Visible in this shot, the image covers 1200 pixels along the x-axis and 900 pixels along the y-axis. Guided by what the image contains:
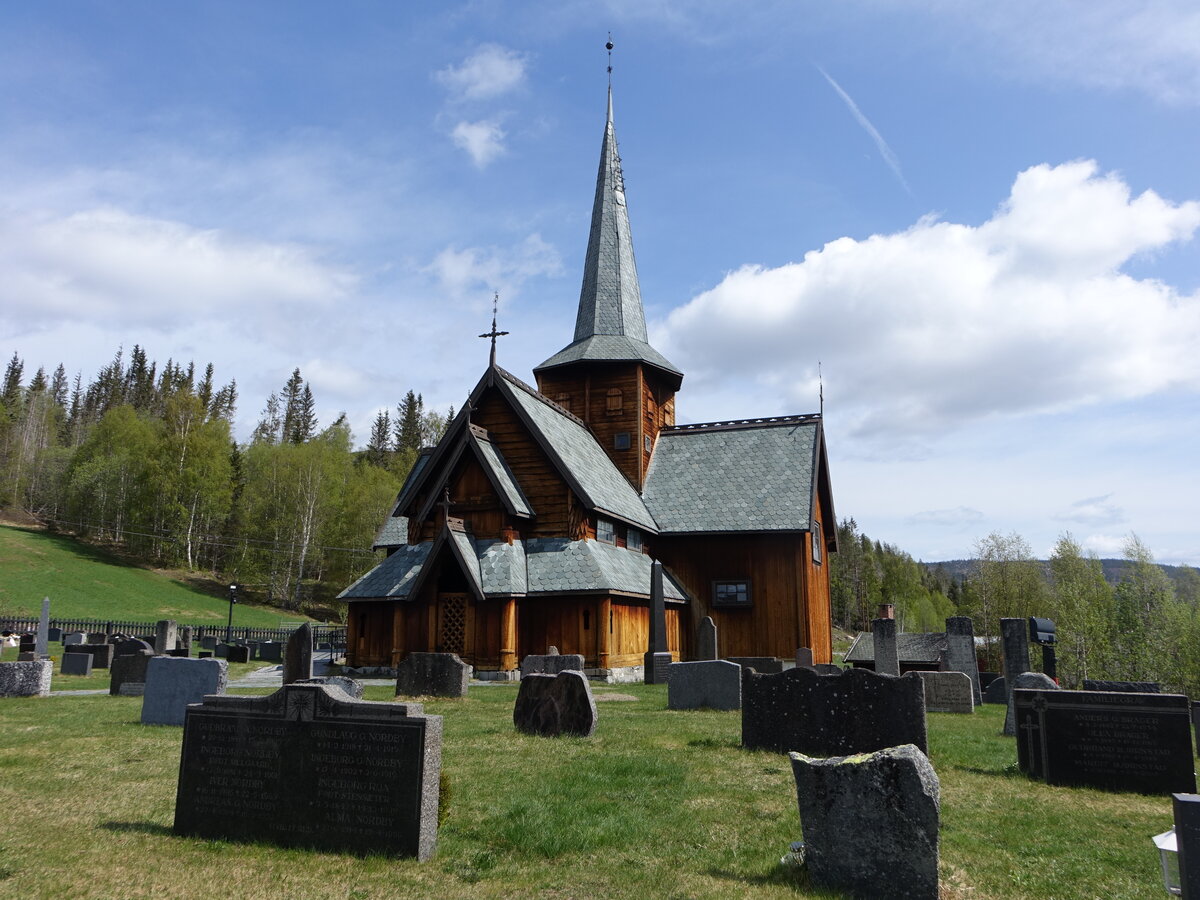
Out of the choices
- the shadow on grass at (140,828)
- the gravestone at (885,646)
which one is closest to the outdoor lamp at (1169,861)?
the shadow on grass at (140,828)

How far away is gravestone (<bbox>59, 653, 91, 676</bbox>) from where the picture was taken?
23219 millimetres

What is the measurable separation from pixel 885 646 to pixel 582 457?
11.6 meters

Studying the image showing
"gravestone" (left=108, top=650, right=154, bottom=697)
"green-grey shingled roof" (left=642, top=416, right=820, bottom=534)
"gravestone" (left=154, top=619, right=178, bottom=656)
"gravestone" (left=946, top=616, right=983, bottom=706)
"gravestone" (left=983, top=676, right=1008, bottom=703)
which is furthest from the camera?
"green-grey shingled roof" (left=642, top=416, right=820, bottom=534)

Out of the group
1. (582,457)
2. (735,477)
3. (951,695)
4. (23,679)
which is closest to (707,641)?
(951,695)

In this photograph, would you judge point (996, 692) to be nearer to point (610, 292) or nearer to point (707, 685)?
point (707, 685)

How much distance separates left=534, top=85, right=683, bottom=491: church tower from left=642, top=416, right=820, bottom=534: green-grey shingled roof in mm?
1146

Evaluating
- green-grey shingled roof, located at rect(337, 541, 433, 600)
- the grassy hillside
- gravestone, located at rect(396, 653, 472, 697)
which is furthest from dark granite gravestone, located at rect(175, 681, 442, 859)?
the grassy hillside

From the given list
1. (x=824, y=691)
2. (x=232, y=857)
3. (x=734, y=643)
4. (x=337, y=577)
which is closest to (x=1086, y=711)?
(x=824, y=691)

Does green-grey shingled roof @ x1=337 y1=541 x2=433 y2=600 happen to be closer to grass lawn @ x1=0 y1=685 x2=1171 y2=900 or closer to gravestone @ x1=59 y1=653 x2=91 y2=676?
gravestone @ x1=59 y1=653 x2=91 y2=676

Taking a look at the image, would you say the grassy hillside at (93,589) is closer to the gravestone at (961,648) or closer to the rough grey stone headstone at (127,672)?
the rough grey stone headstone at (127,672)

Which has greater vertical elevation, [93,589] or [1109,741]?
[93,589]

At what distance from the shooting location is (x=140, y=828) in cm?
648

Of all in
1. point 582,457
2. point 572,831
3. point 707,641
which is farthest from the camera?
point 582,457

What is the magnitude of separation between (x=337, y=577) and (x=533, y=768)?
56.4m
